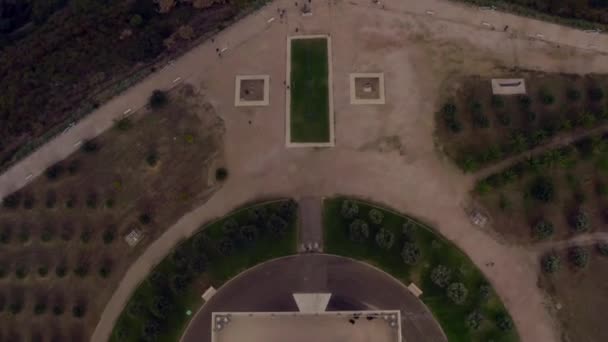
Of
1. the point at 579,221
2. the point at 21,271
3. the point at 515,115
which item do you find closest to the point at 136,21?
the point at 21,271

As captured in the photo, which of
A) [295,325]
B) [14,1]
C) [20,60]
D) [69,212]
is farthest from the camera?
[14,1]

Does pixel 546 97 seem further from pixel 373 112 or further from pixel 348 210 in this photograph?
pixel 348 210

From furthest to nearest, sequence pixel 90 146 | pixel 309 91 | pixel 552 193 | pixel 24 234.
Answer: pixel 309 91 < pixel 90 146 < pixel 24 234 < pixel 552 193

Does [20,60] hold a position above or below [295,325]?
above

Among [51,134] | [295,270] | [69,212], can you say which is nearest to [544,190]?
[295,270]

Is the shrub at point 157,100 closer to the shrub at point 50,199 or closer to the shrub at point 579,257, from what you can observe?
the shrub at point 50,199

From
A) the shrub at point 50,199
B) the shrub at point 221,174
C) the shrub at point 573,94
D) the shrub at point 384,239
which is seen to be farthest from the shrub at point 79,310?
the shrub at point 573,94

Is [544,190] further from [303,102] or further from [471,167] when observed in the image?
[303,102]

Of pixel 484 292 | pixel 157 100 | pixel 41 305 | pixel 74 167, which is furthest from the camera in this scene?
pixel 157 100
